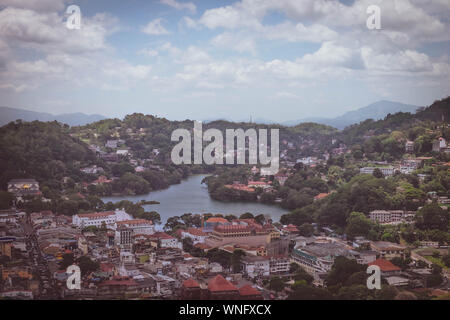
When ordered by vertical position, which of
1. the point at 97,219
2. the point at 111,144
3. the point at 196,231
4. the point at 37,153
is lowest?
the point at 196,231

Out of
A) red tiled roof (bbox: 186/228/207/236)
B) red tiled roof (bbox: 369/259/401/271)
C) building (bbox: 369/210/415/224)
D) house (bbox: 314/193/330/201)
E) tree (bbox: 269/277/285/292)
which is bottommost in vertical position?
tree (bbox: 269/277/285/292)

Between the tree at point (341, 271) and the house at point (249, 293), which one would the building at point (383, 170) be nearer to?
the tree at point (341, 271)

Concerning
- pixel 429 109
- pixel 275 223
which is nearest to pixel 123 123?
pixel 429 109

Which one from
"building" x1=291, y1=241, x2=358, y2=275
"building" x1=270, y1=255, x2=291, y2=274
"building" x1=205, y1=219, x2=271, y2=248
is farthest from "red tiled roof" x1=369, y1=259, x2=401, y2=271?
"building" x1=205, y1=219, x2=271, y2=248

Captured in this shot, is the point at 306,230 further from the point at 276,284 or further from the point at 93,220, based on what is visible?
the point at 93,220

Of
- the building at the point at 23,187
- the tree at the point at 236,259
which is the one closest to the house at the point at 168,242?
the tree at the point at 236,259

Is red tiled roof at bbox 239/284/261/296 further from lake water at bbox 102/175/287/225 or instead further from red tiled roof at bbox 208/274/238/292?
lake water at bbox 102/175/287/225

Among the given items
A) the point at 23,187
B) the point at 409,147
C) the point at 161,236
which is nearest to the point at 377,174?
the point at 409,147
